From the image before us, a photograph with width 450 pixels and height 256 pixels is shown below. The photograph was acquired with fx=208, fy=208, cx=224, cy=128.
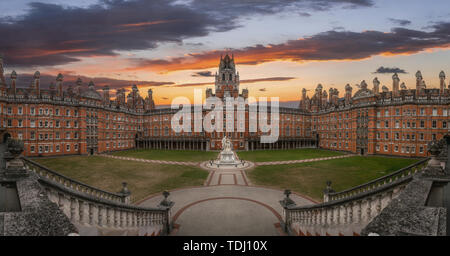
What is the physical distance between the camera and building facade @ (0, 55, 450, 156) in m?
49.0

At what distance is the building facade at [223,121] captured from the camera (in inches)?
1930

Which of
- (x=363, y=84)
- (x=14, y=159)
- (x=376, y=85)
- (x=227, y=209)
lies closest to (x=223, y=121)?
(x=363, y=84)

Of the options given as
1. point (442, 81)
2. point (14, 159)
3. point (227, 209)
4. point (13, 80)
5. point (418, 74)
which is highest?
point (418, 74)

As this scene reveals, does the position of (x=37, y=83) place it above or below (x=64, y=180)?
above

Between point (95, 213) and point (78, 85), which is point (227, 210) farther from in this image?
point (78, 85)

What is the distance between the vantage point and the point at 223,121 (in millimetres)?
72562

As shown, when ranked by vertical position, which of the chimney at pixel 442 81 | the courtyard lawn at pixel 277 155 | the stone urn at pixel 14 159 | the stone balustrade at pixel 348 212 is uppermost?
the chimney at pixel 442 81

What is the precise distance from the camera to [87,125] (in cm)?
5941

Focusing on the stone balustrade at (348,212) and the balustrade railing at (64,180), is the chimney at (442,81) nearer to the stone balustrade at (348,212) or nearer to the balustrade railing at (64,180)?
the stone balustrade at (348,212)

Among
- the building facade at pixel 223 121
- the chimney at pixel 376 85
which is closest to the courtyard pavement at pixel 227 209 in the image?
the building facade at pixel 223 121

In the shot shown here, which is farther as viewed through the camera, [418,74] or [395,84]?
[395,84]
